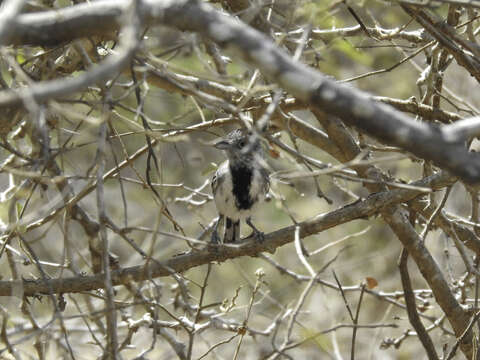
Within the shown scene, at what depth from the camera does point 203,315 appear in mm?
4742

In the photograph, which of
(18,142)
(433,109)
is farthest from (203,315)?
(433,109)

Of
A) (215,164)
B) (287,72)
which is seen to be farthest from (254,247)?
(287,72)

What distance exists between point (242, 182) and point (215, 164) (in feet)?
3.11

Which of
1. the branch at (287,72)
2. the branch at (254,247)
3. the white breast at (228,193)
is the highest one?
the white breast at (228,193)

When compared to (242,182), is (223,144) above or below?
above

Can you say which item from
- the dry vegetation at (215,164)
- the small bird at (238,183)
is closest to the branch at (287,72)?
the dry vegetation at (215,164)

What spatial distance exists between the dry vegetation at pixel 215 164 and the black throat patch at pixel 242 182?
1.38 feet

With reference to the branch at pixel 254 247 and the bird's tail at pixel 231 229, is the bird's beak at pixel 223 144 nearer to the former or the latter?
the bird's tail at pixel 231 229

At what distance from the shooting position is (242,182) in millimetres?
5457

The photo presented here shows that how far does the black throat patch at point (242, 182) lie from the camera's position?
213 inches

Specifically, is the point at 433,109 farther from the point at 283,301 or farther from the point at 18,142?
the point at 283,301

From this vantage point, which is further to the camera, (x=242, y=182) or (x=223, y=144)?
(x=242, y=182)

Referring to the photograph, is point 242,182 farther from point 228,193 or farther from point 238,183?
point 228,193

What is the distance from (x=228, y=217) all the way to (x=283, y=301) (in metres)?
3.49
